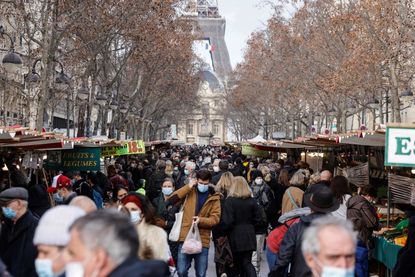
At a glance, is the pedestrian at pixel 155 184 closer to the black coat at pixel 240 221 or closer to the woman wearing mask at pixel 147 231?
the black coat at pixel 240 221

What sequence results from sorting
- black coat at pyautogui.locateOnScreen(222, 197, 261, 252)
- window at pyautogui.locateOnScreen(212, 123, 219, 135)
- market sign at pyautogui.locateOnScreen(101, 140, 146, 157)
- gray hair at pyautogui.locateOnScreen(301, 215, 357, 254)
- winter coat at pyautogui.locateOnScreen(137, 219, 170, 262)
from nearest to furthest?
→ 1. gray hair at pyautogui.locateOnScreen(301, 215, 357, 254)
2. winter coat at pyautogui.locateOnScreen(137, 219, 170, 262)
3. black coat at pyautogui.locateOnScreen(222, 197, 261, 252)
4. market sign at pyautogui.locateOnScreen(101, 140, 146, 157)
5. window at pyautogui.locateOnScreen(212, 123, 219, 135)

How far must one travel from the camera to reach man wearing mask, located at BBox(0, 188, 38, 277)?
5.95 metres

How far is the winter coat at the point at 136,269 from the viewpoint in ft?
10.9

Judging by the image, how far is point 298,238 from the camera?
628 cm

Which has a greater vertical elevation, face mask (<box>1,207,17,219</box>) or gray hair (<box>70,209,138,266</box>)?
gray hair (<box>70,209,138,266</box>)

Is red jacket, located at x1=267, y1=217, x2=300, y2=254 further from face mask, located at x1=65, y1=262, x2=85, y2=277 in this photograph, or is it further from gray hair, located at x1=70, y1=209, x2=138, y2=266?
face mask, located at x1=65, y1=262, x2=85, y2=277

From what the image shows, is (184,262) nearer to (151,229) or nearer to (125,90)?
(151,229)

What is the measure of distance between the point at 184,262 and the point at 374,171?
8.31 meters

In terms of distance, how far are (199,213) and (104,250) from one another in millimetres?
5971

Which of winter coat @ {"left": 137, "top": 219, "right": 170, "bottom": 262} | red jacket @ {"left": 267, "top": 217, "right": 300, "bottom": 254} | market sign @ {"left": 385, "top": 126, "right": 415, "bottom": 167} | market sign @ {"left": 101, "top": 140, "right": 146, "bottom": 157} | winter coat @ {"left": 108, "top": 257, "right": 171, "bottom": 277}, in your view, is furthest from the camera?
market sign @ {"left": 101, "top": 140, "right": 146, "bottom": 157}

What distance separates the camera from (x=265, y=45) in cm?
4991

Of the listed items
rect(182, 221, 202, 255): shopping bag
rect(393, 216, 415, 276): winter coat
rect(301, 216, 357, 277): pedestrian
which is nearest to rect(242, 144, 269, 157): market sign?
rect(182, 221, 202, 255): shopping bag

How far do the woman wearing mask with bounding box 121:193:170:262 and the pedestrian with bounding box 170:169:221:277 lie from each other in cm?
283

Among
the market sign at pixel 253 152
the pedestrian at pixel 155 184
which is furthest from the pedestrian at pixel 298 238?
the market sign at pixel 253 152
